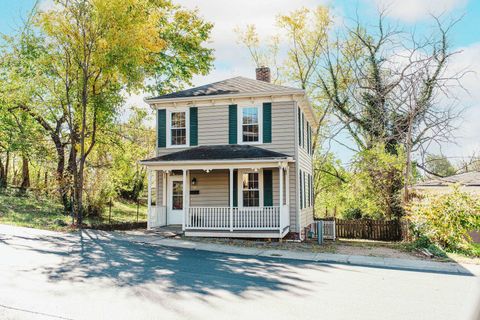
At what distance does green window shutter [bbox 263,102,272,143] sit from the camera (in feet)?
54.3

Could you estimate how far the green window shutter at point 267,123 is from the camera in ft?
54.3

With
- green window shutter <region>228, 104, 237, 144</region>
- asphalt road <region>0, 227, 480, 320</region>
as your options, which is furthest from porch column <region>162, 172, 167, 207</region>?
asphalt road <region>0, 227, 480, 320</region>

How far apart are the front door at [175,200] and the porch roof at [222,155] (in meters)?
1.41

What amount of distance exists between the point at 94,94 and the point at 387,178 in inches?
596

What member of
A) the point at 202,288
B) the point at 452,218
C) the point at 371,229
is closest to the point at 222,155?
the point at 202,288

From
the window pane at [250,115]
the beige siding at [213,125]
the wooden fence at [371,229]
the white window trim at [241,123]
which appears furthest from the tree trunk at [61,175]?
the wooden fence at [371,229]

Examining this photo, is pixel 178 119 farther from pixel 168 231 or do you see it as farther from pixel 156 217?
pixel 168 231

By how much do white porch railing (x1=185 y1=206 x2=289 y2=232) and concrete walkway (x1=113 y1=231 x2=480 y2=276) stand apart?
4.88ft

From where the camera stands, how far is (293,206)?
1617 centimetres

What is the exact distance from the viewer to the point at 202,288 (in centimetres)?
748

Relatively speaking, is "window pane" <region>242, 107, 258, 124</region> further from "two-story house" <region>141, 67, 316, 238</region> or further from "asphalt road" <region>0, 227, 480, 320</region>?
"asphalt road" <region>0, 227, 480, 320</region>

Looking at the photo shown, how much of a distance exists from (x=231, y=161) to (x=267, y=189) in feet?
7.54

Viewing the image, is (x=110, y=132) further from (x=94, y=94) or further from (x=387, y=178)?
(x=387, y=178)

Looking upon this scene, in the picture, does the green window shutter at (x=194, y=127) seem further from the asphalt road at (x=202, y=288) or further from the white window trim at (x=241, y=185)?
the asphalt road at (x=202, y=288)
